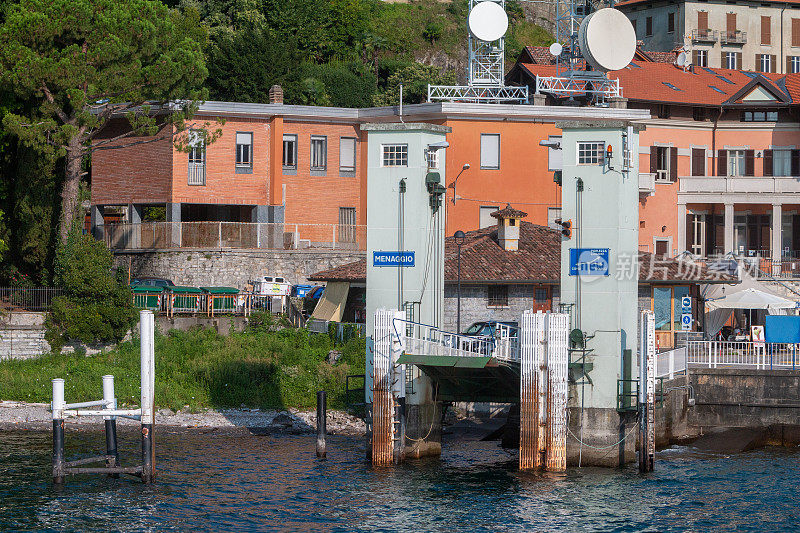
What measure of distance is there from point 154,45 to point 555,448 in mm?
24368

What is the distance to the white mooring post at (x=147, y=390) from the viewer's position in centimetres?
3150

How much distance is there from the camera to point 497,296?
46156 millimetres

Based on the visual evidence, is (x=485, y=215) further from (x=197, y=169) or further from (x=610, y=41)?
(x=197, y=169)

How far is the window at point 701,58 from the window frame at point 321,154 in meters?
39.2

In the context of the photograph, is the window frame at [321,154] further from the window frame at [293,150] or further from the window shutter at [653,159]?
the window shutter at [653,159]

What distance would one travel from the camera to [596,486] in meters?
32.1

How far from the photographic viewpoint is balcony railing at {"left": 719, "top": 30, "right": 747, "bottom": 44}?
290 ft

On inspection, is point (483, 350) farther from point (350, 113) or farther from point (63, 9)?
point (350, 113)

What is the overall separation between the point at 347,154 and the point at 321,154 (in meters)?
1.32

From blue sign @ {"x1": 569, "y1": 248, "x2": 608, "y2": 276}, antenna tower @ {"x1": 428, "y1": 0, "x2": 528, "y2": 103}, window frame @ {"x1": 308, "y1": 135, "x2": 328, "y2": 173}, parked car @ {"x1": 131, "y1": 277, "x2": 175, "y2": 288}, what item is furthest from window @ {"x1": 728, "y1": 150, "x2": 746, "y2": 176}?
blue sign @ {"x1": 569, "y1": 248, "x2": 608, "y2": 276}

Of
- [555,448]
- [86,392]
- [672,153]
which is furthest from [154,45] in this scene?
[672,153]

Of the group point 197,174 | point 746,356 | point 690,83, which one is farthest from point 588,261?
point 690,83

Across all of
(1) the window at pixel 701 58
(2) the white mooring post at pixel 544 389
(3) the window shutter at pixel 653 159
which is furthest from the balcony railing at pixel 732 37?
(2) the white mooring post at pixel 544 389

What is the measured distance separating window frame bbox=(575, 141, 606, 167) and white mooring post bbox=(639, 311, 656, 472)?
4.57 meters
